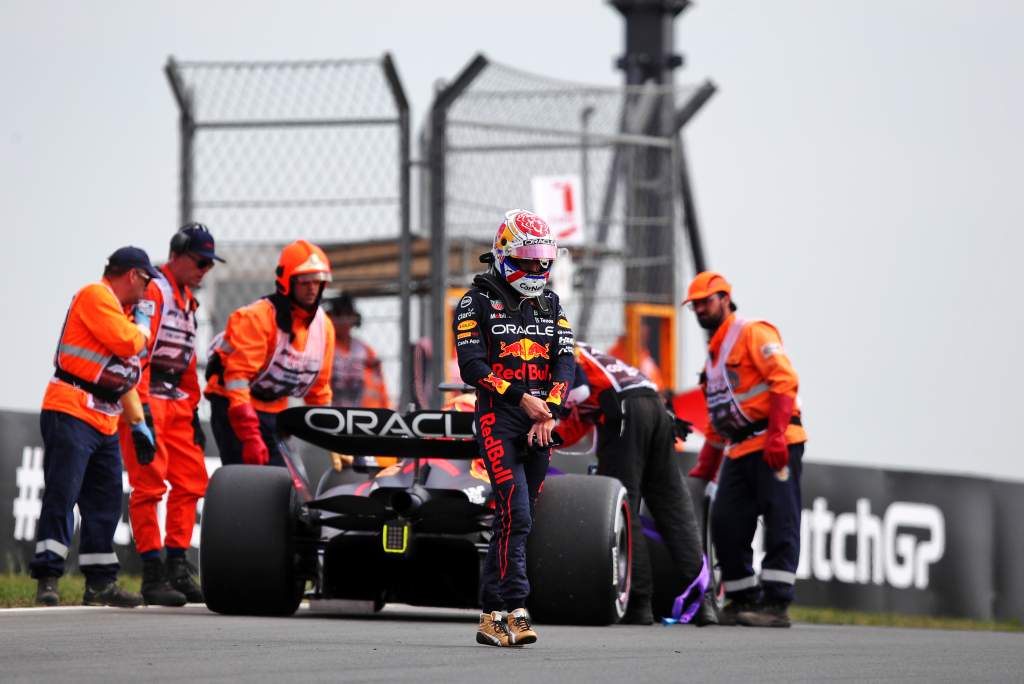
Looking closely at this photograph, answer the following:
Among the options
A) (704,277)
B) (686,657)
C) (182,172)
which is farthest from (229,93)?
(686,657)

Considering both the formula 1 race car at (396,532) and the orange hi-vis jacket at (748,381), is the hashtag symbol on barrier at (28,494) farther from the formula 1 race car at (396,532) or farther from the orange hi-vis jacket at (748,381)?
the orange hi-vis jacket at (748,381)

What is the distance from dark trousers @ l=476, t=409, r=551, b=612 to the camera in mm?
7431

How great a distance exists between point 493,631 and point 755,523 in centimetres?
318

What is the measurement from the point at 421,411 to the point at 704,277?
7.89 ft

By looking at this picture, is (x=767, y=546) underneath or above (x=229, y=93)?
underneath

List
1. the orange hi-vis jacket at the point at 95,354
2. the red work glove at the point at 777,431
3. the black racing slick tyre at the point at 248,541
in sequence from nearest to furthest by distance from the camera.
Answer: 1. the black racing slick tyre at the point at 248,541
2. the orange hi-vis jacket at the point at 95,354
3. the red work glove at the point at 777,431

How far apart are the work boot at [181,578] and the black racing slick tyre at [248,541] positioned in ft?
4.44

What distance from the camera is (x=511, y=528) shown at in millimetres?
7516

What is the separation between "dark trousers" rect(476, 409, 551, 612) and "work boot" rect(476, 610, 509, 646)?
68 mm

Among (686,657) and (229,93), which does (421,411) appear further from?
(229,93)

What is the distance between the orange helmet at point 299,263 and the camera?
386 inches

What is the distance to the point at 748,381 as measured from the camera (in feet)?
33.5

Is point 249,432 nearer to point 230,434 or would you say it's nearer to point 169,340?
point 230,434

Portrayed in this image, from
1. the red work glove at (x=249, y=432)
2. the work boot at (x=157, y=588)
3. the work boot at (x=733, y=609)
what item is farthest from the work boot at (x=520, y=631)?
the work boot at (x=733, y=609)
